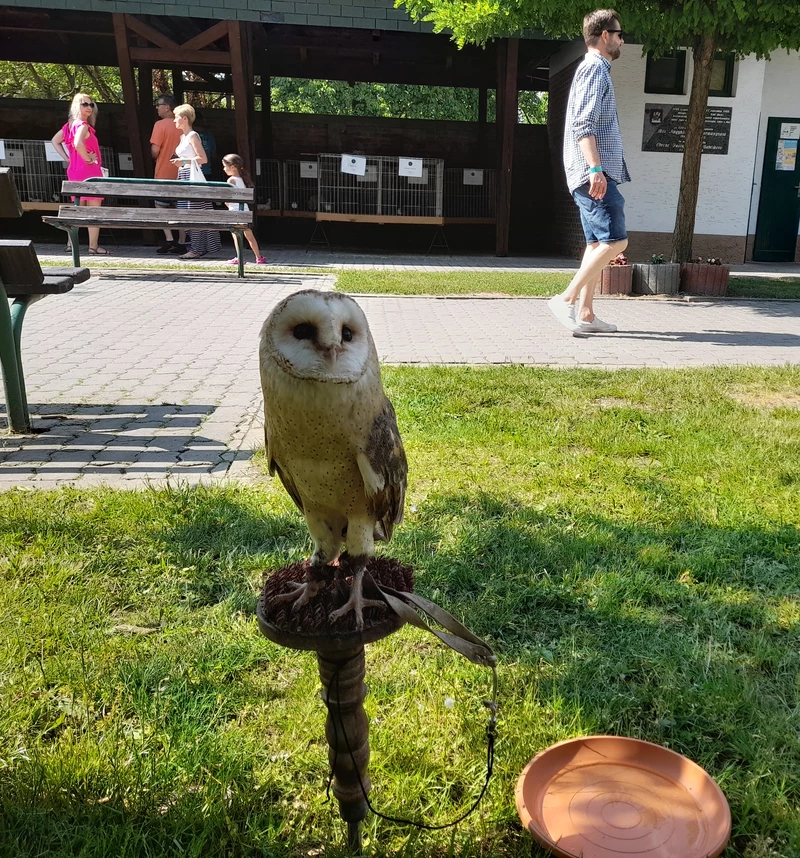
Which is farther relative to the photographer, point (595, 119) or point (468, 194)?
point (468, 194)

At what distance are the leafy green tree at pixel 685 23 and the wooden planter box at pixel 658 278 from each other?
567mm

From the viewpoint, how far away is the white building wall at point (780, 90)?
1524cm

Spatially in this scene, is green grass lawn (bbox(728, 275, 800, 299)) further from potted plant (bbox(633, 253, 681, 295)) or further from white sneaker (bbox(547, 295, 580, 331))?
white sneaker (bbox(547, 295, 580, 331))

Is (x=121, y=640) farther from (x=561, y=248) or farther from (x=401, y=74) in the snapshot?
(x=401, y=74)

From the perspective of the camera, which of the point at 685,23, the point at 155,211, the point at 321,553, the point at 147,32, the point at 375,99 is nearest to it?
the point at 321,553

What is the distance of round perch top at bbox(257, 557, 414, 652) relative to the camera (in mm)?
1550

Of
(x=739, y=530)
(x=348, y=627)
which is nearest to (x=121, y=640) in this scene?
(x=348, y=627)

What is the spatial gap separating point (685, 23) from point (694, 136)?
146 cm

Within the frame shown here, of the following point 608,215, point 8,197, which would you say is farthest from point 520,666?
point 608,215

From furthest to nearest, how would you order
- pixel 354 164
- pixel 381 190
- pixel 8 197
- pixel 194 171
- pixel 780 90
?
pixel 381 190, pixel 780 90, pixel 354 164, pixel 194 171, pixel 8 197

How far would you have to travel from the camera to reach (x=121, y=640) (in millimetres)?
2539

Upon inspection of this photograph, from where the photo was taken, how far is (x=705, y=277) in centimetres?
1073

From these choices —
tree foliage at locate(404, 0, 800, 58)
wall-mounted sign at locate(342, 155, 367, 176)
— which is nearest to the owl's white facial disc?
tree foliage at locate(404, 0, 800, 58)

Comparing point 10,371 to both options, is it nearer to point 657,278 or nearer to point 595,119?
point 595,119
